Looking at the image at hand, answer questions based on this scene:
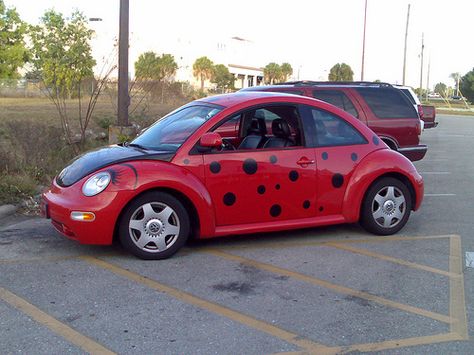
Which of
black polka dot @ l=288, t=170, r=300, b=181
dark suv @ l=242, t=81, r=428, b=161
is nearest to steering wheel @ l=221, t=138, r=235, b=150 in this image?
black polka dot @ l=288, t=170, r=300, b=181

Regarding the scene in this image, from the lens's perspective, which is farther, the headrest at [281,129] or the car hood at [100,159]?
the headrest at [281,129]

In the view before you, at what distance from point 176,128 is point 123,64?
17.1 feet

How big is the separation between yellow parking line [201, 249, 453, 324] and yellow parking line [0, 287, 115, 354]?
2046 millimetres

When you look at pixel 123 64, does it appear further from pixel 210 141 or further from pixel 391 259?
pixel 391 259

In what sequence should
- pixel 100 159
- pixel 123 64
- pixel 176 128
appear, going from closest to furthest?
pixel 100 159, pixel 176 128, pixel 123 64

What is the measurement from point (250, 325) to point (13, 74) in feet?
164

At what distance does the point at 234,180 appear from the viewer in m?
5.85

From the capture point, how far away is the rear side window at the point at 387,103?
9984mm

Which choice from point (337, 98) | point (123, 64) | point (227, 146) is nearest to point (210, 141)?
point (227, 146)

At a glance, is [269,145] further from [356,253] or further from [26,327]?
[26,327]

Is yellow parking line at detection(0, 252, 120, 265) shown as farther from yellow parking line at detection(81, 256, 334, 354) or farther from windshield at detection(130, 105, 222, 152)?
windshield at detection(130, 105, 222, 152)

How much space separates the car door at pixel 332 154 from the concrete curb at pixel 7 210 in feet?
13.5

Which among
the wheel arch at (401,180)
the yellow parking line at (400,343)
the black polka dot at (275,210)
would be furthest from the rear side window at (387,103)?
the yellow parking line at (400,343)

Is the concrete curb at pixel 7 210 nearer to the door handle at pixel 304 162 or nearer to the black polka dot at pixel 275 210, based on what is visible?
the black polka dot at pixel 275 210
